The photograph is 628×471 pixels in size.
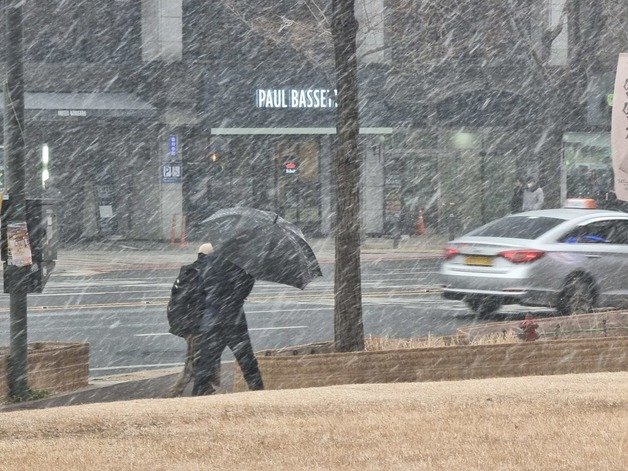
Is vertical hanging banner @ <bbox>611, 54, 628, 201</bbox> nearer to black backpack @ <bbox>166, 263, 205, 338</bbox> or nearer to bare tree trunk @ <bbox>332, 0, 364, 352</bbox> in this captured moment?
bare tree trunk @ <bbox>332, 0, 364, 352</bbox>

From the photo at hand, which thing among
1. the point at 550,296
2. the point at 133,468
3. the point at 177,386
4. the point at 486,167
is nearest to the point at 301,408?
the point at 133,468

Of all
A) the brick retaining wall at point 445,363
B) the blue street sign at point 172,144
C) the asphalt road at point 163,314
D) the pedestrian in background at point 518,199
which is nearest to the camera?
the brick retaining wall at point 445,363

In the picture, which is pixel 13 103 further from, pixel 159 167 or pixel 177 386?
pixel 159 167

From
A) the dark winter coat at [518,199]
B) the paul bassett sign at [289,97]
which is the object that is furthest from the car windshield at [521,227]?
the paul bassett sign at [289,97]

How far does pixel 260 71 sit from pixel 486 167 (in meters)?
8.16

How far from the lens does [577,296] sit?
17.0 m

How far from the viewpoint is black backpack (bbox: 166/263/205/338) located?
1081 cm

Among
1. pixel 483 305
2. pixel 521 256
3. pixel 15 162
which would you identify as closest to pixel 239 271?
pixel 15 162

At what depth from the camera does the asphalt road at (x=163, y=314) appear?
50.4 ft

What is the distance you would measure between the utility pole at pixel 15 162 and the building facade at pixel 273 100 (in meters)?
24.6

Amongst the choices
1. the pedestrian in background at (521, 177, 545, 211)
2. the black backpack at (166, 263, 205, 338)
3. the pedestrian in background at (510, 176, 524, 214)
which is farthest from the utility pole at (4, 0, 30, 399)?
the pedestrian in background at (510, 176, 524, 214)

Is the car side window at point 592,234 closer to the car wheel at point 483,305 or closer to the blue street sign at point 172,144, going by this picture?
the car wheel at point 483,305

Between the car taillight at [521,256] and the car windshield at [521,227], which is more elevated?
the car windshield at [521,227]

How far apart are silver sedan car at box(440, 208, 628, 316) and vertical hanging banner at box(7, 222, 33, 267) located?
774 centimetres
